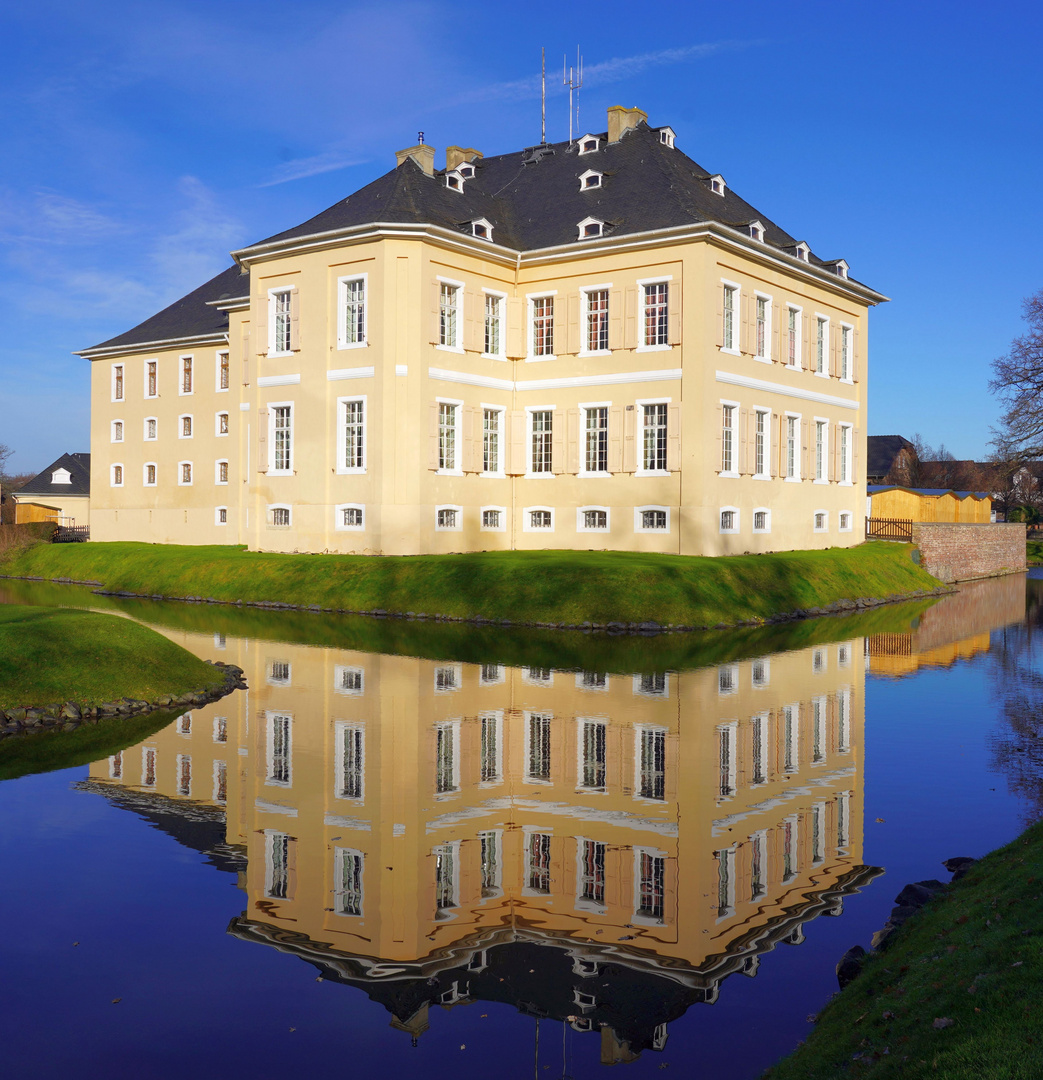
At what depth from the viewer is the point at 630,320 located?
3728 cm

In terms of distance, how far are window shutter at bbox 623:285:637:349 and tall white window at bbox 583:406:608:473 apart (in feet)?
7.92

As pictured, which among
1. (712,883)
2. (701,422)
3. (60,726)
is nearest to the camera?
(712,883)

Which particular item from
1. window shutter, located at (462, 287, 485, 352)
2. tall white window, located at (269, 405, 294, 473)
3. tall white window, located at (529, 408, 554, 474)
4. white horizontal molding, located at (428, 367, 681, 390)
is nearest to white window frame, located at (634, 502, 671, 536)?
tall white window, located at (529, 408, 554, 474)

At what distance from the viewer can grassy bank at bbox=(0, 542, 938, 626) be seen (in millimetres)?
29797

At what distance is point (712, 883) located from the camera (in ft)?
29.9

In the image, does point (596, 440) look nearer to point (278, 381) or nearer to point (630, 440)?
point (630, 440)

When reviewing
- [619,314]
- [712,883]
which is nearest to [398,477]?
[619,314]

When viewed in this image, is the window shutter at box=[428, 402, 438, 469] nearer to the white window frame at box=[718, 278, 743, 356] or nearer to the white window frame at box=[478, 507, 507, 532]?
the white window frame at box=[478, 507, 507, 532]

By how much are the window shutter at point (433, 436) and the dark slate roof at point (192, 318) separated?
62.0 feet

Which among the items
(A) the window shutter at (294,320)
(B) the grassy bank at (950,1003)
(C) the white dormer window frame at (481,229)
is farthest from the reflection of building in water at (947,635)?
(A) the window shutter at (294,320)

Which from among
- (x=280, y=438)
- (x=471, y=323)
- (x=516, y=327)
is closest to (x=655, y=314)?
(x=516, y=327)

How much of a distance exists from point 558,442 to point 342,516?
8.04 metres

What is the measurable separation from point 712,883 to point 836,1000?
2.22m

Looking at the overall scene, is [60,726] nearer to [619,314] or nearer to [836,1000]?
[836,1000]
